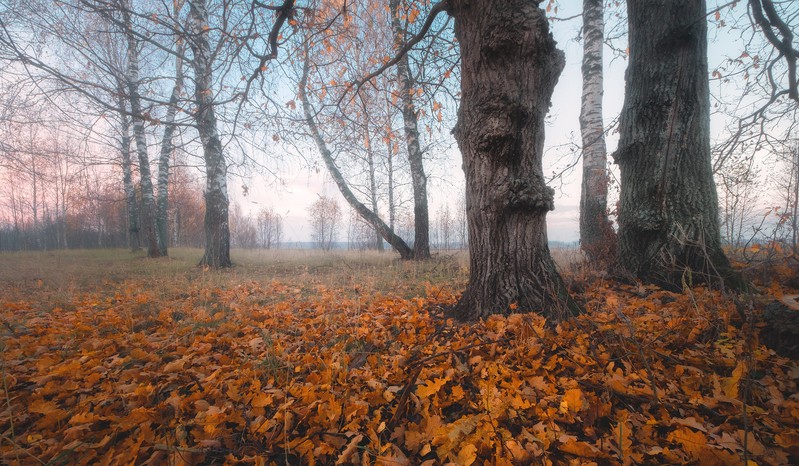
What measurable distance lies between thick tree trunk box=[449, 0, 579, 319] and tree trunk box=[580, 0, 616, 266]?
3.61 m

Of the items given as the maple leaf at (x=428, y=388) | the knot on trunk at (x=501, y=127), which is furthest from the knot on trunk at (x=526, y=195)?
the maple leaf at (x=428, y=388)

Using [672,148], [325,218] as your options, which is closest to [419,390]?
[672,148]

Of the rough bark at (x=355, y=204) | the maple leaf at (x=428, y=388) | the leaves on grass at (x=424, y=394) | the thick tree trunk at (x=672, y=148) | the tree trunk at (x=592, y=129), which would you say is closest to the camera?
the leaves on grass at (x=424, y=394)

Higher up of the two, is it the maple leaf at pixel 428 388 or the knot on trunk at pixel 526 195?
the knot on trunk at pixel 526 195

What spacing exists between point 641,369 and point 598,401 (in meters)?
0.41

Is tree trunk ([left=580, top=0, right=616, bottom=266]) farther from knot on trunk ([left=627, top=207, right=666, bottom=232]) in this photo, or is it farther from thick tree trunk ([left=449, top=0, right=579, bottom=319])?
thick tree trunk ([left=449, top=0, right=579, bottom=319])

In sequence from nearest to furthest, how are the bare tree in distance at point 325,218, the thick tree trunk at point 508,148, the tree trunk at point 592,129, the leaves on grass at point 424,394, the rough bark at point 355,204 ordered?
the leaves on grass at point 424,394
the thick tree trunk at point 508,148
the tree trunk at point 592,129
the rough bark at point 355,204
the bare tree in distance at point 325,218

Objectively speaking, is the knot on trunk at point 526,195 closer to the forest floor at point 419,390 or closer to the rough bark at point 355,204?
the forest floor at point 419,390

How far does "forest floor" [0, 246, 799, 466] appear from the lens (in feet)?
3.73

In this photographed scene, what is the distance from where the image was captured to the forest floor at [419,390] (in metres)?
1.14

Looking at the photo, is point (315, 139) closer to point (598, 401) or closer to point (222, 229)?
point (222, 229)

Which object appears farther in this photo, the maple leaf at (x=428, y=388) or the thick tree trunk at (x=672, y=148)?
the thick tree trunk at (x=672, y=148)

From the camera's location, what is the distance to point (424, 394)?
4.61 ft

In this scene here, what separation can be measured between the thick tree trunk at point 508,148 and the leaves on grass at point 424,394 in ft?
1.01
